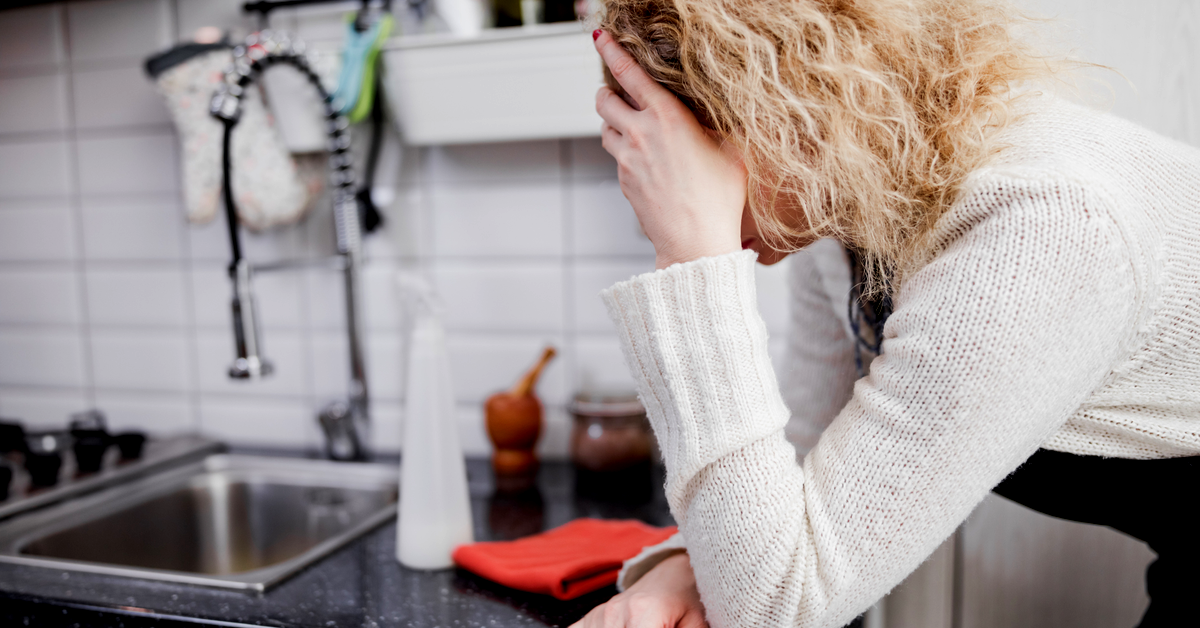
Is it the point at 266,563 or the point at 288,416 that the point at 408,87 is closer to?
the point at 288,416

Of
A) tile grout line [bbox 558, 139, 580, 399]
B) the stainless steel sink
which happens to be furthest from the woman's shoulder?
the stainless steel sink

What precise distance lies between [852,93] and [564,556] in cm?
52

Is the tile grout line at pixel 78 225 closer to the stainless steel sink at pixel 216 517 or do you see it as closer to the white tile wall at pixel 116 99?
the white tile wall at pixel 116 99

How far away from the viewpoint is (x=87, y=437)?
4.09 ft

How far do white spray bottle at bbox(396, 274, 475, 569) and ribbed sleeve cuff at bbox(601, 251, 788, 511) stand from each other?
12.0 inches

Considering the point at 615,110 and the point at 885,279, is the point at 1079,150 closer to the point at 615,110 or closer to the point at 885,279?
the point at 885,279

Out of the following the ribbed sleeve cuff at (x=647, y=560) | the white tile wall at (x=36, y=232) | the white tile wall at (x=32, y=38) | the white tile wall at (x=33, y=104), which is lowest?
the ribbed sleeve cuff at (x=647, y=560)

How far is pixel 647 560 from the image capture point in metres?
0.75

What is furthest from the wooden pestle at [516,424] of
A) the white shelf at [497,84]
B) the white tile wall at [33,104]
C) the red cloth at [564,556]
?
the white tile wall at [33,104]

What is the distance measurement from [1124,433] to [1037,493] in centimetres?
13

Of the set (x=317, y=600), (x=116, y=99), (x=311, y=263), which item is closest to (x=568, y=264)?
(x=311, y=263)

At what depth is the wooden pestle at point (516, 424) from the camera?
113cm

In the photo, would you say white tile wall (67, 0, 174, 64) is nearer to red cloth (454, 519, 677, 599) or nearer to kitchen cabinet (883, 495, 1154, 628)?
red cloth (454, 519, 677, 599)

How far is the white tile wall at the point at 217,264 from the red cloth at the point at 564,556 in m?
0.33
